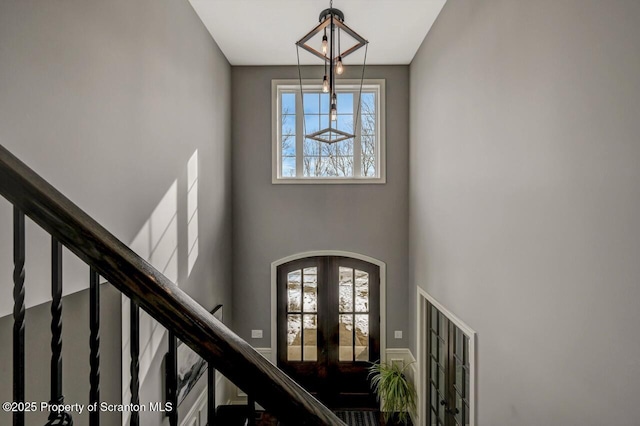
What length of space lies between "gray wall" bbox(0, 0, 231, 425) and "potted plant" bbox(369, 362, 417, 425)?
7.60ft

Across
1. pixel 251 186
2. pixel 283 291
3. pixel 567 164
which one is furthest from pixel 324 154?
pixel 567 164

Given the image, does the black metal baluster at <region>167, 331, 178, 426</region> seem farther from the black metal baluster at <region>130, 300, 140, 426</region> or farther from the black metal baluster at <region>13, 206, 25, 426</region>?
the black metal baluster at <region>13, 206, 25, 426</region>

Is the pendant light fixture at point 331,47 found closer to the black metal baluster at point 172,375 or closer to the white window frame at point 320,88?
the white window frame at point 320,88

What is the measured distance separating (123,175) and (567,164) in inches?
87.5

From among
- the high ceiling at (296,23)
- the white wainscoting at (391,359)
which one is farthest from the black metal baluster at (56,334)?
the white wainscoting at (391,359)

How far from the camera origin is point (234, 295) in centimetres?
464

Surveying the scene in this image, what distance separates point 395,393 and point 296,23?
4.04 m

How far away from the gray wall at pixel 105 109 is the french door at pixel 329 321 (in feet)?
4.89

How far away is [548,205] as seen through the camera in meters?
1.69

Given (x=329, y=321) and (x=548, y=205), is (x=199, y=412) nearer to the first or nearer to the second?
(x=329, y=321)

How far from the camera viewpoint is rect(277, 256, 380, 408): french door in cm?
464

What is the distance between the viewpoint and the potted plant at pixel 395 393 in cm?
404

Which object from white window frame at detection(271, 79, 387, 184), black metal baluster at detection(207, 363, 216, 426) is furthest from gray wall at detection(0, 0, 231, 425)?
white window frame at detection(271, 79, 387, 184)

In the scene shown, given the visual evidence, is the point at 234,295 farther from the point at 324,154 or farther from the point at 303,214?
the point at 324,154
